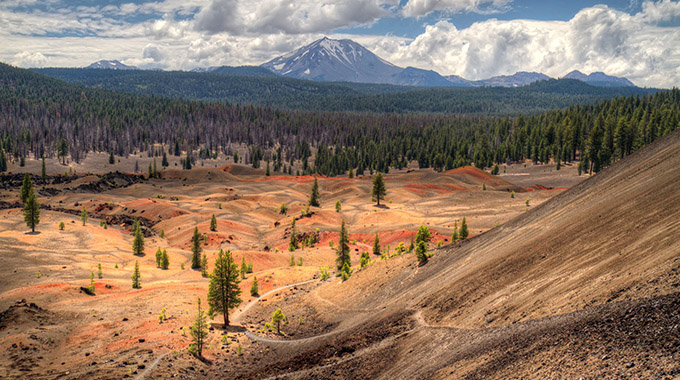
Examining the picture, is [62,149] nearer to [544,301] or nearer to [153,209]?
[153,209]

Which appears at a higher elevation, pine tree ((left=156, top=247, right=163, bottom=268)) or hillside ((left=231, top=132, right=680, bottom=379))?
hillside ((left=231, top=132, right=680, bottom=379))

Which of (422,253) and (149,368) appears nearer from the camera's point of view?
(149,368)

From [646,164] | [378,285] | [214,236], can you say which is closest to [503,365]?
[378,285]

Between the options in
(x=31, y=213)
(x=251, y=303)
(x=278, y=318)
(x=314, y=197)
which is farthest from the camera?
(x=314, y=197)

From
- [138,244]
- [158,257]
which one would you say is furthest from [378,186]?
[138,244]

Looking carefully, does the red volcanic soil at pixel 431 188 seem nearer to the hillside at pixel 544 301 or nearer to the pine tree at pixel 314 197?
the pine tree at pixel 314 197

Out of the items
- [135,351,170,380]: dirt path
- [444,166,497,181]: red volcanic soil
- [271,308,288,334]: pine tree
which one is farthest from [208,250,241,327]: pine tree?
[444,166,497,181]: red volcanic soil

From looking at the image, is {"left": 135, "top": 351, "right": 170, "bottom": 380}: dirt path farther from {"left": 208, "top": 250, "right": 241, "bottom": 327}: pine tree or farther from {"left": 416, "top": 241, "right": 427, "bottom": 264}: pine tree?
{"left": 416, "top": 241, "right": 427, "bottom": 264}: pine tree

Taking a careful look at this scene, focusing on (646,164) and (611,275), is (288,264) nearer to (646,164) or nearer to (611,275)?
(646,164)
